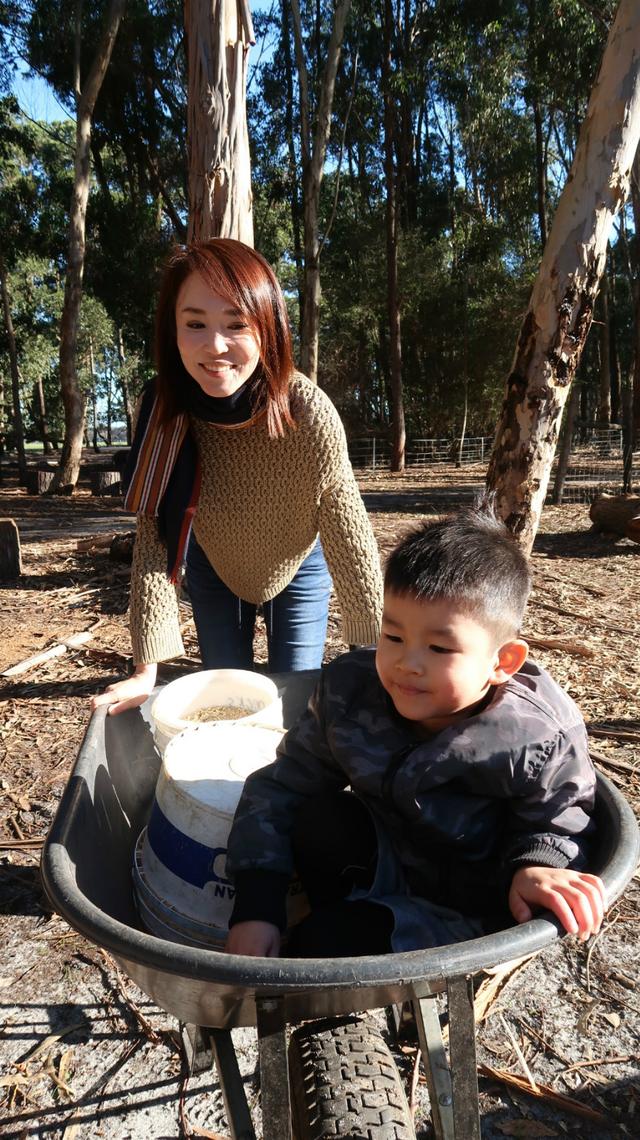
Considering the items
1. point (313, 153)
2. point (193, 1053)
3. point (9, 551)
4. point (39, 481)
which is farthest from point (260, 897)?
point (39, 481)

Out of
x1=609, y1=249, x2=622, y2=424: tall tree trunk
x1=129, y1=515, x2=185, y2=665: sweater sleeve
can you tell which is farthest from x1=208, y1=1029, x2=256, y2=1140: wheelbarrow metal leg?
x1=609, y1=249, x2=622, y2=424: tall tree trunk

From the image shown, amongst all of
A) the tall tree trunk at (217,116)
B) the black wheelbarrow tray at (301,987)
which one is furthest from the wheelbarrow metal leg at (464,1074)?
the tall tree trunk at (217,116)

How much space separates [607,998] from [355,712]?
124 centimetres

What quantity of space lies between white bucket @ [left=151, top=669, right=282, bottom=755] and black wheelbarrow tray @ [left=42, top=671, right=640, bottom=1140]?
0.32 meters

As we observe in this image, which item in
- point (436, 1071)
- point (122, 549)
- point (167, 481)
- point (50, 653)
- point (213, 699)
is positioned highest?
point (167, 481)

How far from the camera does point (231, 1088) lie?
1.17 m

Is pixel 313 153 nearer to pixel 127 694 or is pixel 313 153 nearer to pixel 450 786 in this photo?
pixel 127 694

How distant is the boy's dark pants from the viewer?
51.7 inches

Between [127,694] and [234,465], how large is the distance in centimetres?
79

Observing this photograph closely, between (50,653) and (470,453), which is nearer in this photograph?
(50,653)

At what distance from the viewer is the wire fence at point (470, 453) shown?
1644 centimetres

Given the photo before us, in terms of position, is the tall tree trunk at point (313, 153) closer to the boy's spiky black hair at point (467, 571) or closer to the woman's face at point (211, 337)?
the woman's face at point (211, 337)

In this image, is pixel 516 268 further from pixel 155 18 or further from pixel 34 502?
pixel 34 502

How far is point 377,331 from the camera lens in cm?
2305
